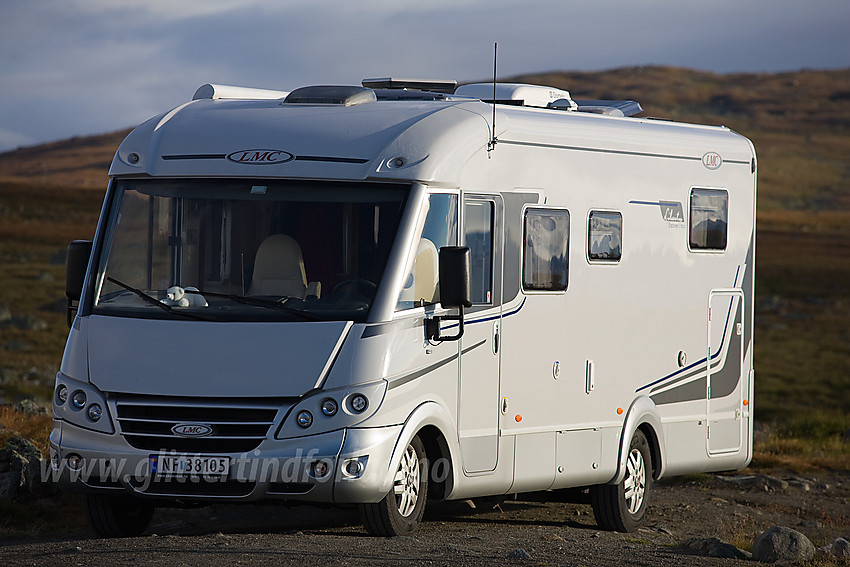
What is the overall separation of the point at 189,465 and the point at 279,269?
1.51m

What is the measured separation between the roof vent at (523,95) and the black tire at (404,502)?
3.32 metres

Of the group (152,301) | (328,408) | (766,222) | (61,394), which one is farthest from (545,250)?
(766,222)

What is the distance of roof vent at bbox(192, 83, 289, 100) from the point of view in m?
10.9

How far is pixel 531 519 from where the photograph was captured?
12.1m

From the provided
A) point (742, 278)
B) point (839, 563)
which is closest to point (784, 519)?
point (742, 278)

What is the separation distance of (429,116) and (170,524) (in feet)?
13.6

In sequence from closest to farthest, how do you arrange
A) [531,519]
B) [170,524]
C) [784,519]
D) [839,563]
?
1. [839,563]
2. [170,524]
3. [531,519]
4. [784,519]

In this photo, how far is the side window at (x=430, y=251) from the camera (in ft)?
29.8

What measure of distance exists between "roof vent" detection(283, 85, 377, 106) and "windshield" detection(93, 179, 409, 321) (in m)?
1.19

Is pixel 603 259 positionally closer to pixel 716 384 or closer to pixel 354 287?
pixel 716 384

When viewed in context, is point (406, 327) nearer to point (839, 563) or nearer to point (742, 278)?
point (839, 563)


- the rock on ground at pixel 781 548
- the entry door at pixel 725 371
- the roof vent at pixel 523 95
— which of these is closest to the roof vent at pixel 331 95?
the roof vent at pixel 523 95

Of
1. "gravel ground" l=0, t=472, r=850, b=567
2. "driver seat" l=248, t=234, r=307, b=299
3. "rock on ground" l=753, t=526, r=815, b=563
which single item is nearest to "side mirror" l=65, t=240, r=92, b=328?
"driver seat" l=248, t=234, r=307, b=299

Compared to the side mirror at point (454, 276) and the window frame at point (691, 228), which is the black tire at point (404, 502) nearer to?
the side mirror at point (454, 276)
